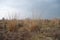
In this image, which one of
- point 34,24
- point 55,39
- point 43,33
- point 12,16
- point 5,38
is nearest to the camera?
point 5,38

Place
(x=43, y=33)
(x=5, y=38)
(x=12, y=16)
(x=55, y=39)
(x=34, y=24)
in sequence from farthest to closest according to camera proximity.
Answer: (x=12, y=16), (x=34, y=24), (x=43, y=33), (x=55, y=39), (x=5, y=38)

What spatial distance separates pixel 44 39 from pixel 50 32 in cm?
112

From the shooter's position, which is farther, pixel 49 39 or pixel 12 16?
pixel 12 16

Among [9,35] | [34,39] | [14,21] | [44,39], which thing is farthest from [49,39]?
[14,21]

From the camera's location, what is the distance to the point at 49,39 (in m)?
7.42

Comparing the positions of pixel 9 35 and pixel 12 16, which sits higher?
pixel 12 16

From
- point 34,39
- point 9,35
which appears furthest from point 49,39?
point 9,35

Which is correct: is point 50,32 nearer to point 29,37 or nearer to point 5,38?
point 29,37

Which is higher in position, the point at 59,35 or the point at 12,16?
the point at 12,16

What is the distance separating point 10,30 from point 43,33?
1508 millimetres

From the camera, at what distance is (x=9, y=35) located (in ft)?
24.4

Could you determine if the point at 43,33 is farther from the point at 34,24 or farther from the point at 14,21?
the point at 14,21

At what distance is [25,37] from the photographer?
7254mm

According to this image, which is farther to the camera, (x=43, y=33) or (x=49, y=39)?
(x=43, y=33)
